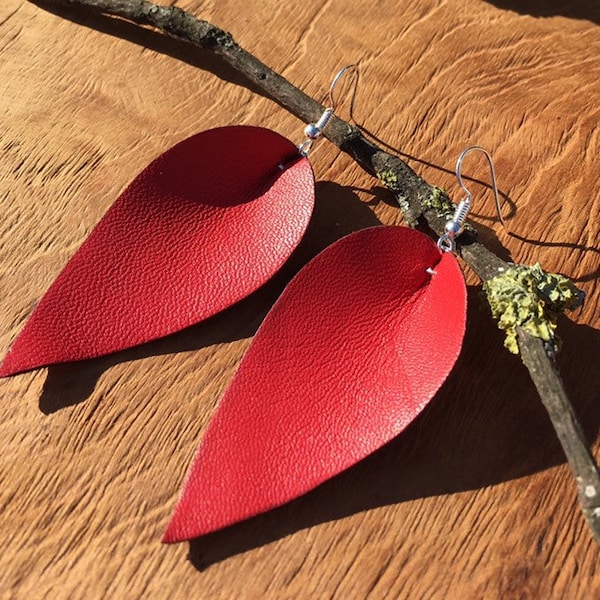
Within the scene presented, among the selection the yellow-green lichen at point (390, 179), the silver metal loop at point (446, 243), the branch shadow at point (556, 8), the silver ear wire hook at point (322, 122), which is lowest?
the silver metal loop at point (446, 243)

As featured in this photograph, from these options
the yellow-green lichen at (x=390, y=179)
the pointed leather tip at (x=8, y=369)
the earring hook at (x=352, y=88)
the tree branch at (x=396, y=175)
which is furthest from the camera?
the earring hook at (x=352, y=88)

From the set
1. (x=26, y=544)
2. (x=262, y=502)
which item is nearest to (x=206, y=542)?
(x=262, y=502)

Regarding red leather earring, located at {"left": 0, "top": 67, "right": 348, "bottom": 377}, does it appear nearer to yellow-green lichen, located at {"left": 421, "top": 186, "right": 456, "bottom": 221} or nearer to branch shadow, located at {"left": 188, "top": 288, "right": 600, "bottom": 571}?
yellow-green lichen, located at {"left": 421, "top": 186, "right": 456, "bottom": 221}

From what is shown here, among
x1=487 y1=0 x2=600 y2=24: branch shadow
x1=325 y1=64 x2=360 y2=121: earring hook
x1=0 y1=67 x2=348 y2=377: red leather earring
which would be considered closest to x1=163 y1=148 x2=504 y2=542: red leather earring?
x1=0 y1=67 x2=348 y2=377: red leather earring

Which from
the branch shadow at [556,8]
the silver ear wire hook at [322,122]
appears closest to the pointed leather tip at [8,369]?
the silver ear wire hook at [322,122]

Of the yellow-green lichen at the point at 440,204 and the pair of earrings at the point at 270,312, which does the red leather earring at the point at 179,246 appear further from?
the yellow-green lichen at the point at 440,204

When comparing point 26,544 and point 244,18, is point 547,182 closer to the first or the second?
point 244,18
